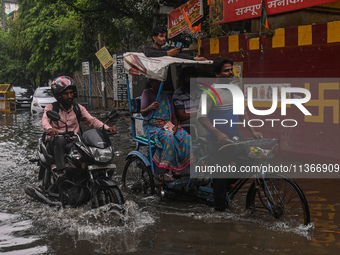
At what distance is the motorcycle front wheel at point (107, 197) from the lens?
17.4 ft

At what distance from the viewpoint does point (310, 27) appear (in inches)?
342

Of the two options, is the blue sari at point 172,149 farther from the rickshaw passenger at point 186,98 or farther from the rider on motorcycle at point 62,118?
the rider on motorcycle at point 62,118

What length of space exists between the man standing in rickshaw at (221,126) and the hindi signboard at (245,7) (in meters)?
3.66

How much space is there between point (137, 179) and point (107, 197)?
152 centimetres

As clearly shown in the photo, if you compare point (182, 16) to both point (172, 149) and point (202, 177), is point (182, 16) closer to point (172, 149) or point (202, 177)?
point (172, 149)

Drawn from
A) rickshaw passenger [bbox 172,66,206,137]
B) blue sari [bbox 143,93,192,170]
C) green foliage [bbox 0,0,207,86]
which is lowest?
blue sari [bbox 143,93,192,170]

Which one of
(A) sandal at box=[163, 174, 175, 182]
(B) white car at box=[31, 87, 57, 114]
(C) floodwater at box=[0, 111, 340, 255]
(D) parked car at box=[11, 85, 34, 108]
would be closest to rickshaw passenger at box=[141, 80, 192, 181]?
(A) sandal at box=[163, 174, 175, 182]

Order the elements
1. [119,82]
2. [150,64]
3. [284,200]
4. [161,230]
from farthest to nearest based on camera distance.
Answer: [119,82] → [150,64] → [161,230] → [284,200]

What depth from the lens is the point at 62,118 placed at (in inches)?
246

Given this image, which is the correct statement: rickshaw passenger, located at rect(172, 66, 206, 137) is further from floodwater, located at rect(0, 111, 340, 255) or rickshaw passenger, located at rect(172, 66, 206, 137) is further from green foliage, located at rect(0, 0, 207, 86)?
green foliage, located at rect(0, 0, 207, 86)

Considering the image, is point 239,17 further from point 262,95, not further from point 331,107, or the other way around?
point 331,107

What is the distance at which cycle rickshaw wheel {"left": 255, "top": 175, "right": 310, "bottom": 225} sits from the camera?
16.1 ft

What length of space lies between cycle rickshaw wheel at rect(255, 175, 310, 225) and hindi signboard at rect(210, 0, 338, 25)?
4.49 meters

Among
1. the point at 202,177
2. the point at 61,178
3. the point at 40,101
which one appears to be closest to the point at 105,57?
the point at 40,101
